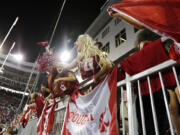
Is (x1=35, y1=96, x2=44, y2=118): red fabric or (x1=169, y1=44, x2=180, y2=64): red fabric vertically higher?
(x1=169, y1=44, x2=180, y2=64): red fabric

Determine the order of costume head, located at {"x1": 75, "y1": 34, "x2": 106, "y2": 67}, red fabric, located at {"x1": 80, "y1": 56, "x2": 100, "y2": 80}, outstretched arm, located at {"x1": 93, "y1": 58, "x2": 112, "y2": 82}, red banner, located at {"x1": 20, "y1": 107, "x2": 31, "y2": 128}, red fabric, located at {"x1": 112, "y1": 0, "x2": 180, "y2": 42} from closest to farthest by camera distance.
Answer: red fabric, located at {"x1": 112, "y1": 0, "x2": 180, "y2": 42} < outstretched arm, located at {"x1": 93, "y1": 58, "x2": 112, "y2": 82} < red fabric, located at {"x1": 80, "y1": 56, "x2": 100, "y2": 80} < costume head, located at {"x1": 75, "y1": 34, "x2": 106, "y2": 67} < red banner, located at {"x1": 20, "y1": 107, "x2": 31, "y2": 128}

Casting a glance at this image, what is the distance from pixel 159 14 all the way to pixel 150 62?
47cm

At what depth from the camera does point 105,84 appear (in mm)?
1837

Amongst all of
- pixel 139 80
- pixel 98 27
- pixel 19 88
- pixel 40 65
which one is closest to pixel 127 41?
pixel 98 27

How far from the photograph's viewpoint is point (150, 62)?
143 cm

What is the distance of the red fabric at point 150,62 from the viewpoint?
4.43 ft

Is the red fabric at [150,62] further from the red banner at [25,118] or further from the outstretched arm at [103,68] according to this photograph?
the red banner at [25,118]

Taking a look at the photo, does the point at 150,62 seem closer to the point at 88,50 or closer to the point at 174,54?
the point at 174,54

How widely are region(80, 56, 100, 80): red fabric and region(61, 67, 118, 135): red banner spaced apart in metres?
0.27

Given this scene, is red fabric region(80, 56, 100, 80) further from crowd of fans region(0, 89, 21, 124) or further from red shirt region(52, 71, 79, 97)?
crowd of fans region(0, 89, 21, 124)

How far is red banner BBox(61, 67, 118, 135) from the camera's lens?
1.58 meters

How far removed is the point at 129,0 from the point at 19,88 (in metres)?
26.8

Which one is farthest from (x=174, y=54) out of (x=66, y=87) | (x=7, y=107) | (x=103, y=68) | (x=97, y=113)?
(x=7, y=107)

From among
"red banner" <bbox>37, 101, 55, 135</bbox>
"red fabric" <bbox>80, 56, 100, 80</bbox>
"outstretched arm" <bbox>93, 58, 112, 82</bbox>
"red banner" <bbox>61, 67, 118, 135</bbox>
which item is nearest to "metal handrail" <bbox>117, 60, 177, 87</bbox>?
"red banner" <bbox>61, 67, 118, 135</bbox>
